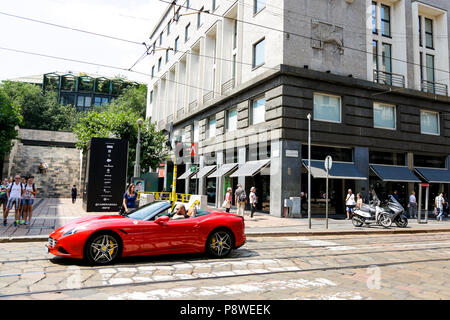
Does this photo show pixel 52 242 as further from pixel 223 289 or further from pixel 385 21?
pixel 385 21

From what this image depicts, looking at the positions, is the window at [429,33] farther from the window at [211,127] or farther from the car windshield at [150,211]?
the car windshield at [150,211]

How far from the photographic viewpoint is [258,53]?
71.5 ft

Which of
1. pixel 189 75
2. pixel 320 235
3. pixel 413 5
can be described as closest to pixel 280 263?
pixel 320 235

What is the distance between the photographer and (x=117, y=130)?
100 ft

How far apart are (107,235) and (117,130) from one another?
25951 millimetres

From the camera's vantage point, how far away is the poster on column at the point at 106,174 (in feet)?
56.3

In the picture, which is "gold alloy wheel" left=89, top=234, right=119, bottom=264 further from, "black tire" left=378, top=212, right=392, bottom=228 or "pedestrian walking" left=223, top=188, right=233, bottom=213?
"black tire" left=378, top=212, right=392, bottom=228

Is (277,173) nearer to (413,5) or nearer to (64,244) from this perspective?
(64,244)

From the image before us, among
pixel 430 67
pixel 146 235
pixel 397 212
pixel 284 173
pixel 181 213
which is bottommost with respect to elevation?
pixel 146 235

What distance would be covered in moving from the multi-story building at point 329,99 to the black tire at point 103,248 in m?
12.8

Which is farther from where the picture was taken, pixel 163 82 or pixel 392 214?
pixel 163 82

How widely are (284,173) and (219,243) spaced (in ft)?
37.3

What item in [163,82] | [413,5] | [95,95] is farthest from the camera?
[95,95]

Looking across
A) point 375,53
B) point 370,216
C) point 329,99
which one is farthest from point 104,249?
point 375,53
